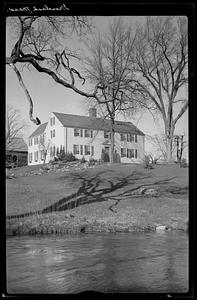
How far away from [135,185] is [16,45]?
132cm

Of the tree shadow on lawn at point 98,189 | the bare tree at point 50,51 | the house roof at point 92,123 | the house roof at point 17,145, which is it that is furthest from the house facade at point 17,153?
the tree shadow on lawn at point 98,189

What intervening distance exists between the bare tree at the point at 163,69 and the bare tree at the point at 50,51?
0.34 meters

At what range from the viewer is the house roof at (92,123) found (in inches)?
73.4

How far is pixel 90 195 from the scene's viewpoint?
101 inches

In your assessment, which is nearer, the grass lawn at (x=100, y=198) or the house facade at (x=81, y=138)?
the house facade at (x=81, y=138)

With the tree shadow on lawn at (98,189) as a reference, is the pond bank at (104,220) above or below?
below

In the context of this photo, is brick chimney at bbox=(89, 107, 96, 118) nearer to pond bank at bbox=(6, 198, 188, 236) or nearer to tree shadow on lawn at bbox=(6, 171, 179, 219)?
tree shadow on lawn at bbox=(6, 171, 179, 219)

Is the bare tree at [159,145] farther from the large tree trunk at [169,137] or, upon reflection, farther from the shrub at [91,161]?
the shrub at [91,161]

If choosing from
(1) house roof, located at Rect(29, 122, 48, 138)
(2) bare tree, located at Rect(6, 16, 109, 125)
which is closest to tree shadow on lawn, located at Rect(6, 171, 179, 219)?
(1) house roof, located at Rect(29, 122, 48, 138)

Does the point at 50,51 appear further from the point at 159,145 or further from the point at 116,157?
the point at 159,145

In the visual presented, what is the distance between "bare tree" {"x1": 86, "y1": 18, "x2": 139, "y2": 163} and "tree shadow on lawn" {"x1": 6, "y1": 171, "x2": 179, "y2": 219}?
36 cm
